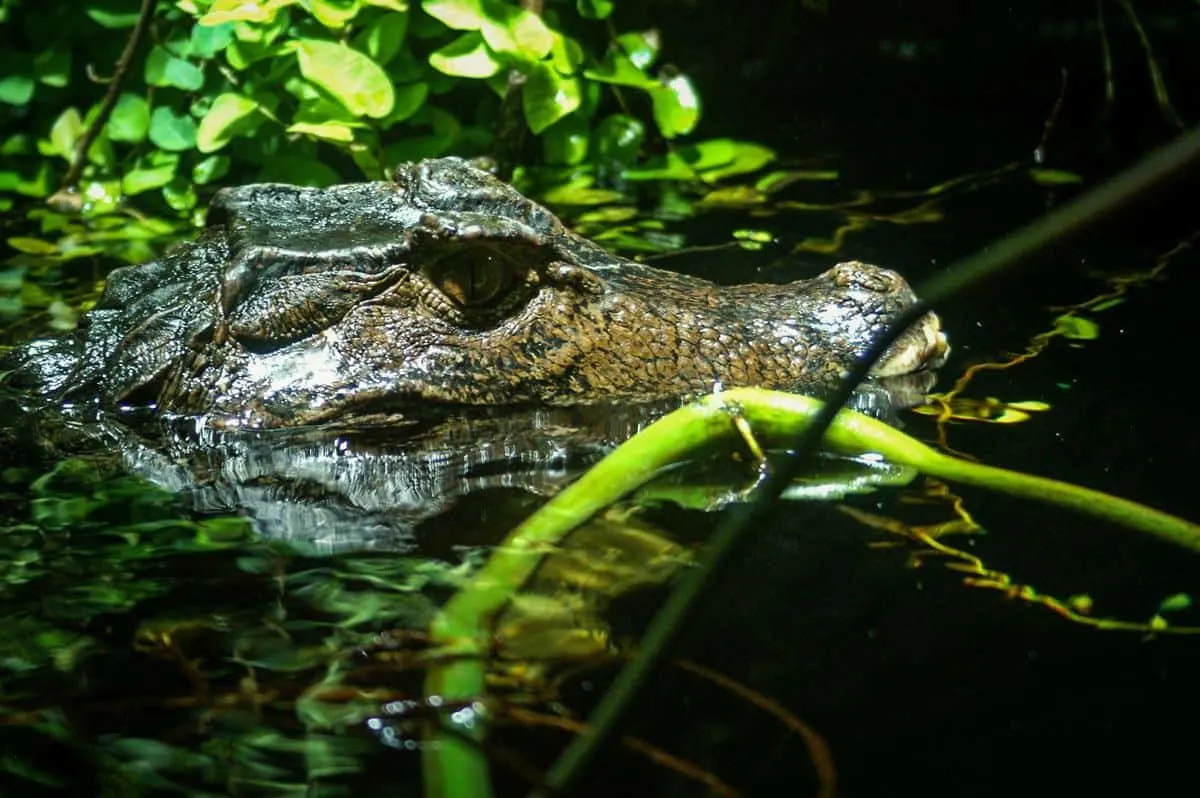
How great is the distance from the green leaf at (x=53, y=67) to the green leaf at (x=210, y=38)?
2.94 ft

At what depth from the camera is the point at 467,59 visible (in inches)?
233

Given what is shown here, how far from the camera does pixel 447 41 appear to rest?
6395mm

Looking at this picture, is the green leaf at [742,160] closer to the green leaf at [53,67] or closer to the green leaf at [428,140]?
the green leaf at [428,140]

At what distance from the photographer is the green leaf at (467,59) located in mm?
5859

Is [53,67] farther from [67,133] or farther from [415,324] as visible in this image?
[415,324]

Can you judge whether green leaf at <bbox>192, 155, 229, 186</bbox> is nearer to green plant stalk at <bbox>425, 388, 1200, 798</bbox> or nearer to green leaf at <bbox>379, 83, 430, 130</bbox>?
green leaf at <bbox>379, 83, 430, 130</bbox>

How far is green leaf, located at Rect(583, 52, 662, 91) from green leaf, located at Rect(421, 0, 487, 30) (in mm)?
645

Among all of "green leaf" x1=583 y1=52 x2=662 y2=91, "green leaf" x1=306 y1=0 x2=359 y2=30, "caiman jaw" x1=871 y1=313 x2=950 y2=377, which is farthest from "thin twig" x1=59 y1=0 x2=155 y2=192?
"caiman jaw" x1=871 y1=313 x2=950 y2=377

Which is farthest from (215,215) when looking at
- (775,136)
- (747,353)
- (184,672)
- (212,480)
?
(775,136)

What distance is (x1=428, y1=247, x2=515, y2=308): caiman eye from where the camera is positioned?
11.9ft

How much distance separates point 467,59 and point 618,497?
3661 millimetres

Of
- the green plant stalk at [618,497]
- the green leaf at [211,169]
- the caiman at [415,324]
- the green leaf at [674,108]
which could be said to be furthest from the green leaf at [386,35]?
the green plant stalk at [618,497]

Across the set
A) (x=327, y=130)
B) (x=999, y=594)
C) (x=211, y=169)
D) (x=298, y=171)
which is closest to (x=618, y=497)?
(x=999, y=594)

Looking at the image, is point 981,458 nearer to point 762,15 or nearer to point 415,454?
point 415,454
